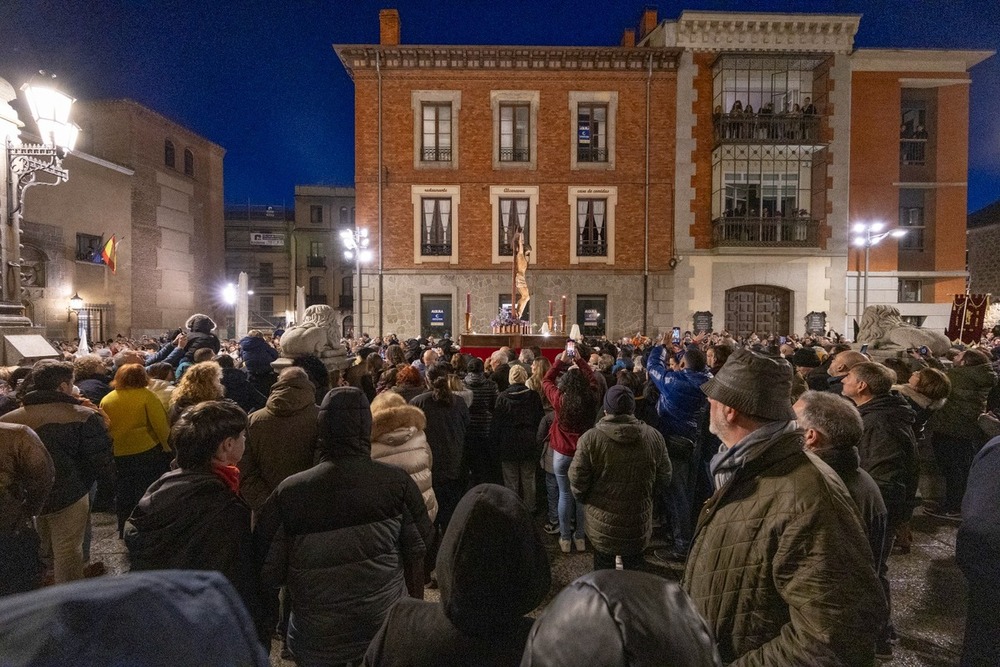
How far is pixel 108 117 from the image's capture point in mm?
23094

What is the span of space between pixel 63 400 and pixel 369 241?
16.5 meters

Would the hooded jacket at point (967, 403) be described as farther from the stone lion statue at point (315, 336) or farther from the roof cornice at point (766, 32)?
the roof cornice at point (766, 32)

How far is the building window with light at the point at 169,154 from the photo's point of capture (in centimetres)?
2540

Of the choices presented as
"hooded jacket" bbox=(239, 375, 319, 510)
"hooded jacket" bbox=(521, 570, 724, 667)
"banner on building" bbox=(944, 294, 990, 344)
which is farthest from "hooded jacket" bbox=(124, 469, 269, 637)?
"banner on building" bbox=(944, 294, 990, 344)

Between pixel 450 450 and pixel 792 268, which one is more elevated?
pixel 792 268

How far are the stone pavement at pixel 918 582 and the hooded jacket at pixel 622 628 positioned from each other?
133 inches

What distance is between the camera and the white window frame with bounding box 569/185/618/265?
1969cm

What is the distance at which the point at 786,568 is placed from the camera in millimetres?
1729

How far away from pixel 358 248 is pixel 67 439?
1311cm

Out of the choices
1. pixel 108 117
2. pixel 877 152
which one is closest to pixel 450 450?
pixel 877 152

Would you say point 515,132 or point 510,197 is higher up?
point 515,132

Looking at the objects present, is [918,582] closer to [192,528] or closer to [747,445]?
[747,445]

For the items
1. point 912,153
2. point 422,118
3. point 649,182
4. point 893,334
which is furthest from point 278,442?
point 912,153

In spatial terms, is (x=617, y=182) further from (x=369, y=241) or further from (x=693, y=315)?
(x=369, y=241)
